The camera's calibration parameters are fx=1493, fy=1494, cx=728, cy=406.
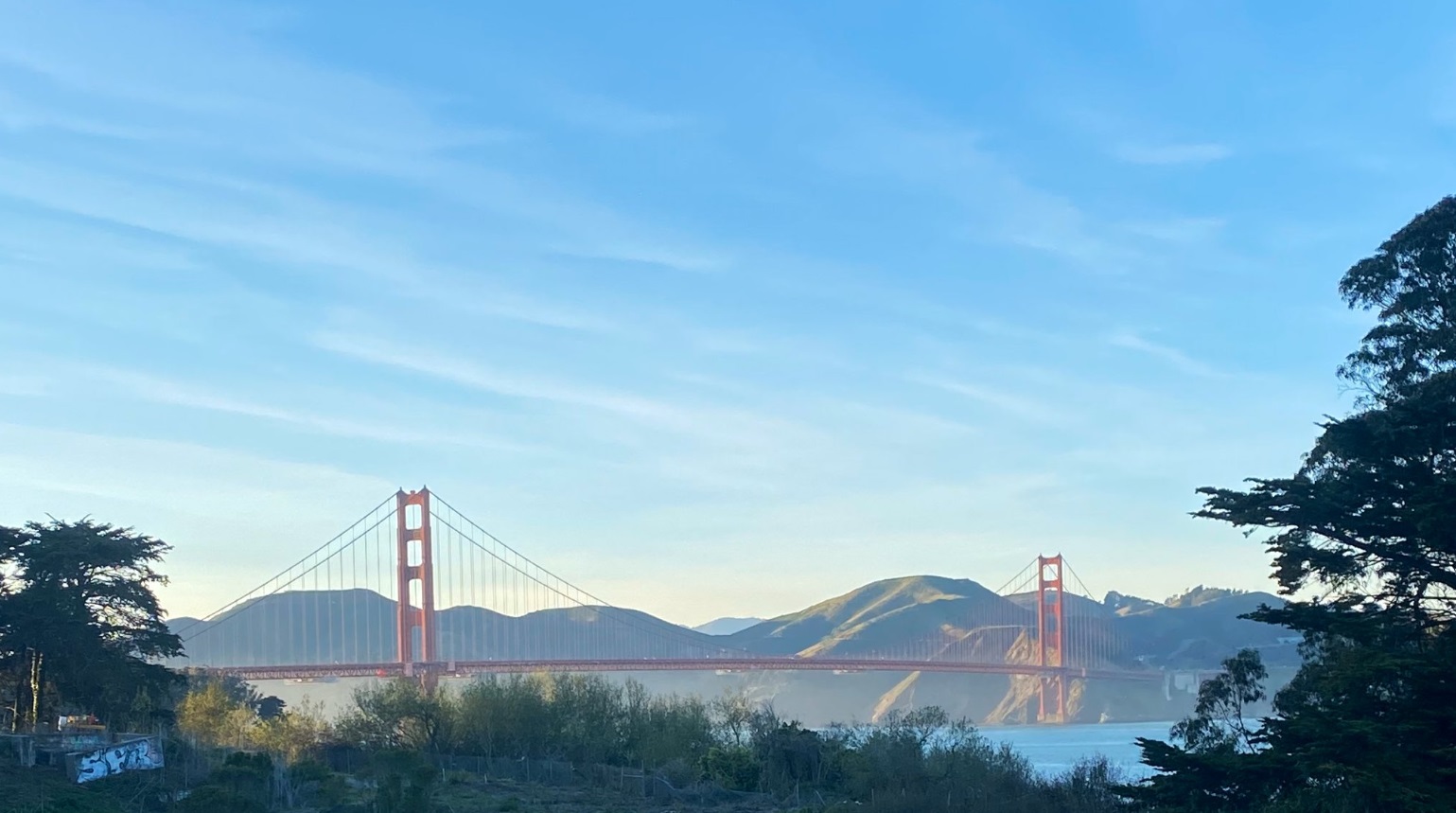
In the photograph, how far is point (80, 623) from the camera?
3341 centimetres

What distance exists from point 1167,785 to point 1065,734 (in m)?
78.2

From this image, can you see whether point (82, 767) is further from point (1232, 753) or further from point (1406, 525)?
point (1406, 525)

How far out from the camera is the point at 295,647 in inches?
2891

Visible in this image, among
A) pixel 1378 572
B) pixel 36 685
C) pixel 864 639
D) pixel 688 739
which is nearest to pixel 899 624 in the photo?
pixel 864 639

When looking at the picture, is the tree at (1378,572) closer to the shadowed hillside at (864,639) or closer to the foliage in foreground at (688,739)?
the foliage in foreground at (688,739)

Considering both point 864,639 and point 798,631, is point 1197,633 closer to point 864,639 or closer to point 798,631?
point 864,639

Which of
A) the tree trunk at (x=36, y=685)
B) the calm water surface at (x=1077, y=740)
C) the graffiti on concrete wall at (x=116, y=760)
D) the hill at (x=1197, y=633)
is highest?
the tree trunk at (x=36, y=685)

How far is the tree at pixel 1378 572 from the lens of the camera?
756 inches

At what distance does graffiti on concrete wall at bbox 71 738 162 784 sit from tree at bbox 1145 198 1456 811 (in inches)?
726

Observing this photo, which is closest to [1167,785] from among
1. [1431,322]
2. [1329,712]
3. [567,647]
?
[1329,712]

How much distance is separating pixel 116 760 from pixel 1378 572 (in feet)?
73.6

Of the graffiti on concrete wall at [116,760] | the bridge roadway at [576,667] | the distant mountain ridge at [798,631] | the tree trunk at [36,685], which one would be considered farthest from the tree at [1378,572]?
the distant mountain ridge at [798,631]

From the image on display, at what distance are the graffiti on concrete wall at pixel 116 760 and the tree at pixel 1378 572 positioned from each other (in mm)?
18430

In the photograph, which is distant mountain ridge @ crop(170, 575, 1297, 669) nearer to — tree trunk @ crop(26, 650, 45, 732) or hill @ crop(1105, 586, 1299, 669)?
hill @ crop(1105, 586, 1299, 669)
